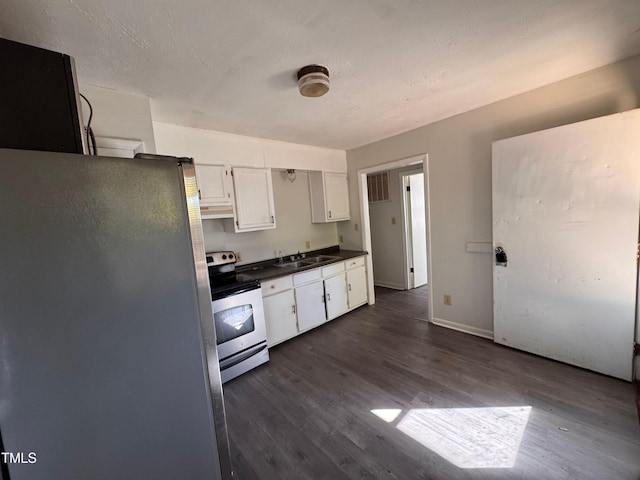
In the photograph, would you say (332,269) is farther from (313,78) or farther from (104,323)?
(104,323)

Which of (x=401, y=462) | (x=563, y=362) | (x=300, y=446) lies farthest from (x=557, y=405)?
(x=300, y=446)

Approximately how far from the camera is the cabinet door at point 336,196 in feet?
12.0

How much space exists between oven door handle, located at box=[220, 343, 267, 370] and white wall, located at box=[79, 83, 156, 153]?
1.81 m

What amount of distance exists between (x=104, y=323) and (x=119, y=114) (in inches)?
62.7

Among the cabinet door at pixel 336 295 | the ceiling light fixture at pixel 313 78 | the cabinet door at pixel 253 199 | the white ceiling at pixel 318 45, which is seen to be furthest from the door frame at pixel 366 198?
the ceiling light fixture at pixel 313 78

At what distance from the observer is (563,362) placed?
7.25 ft

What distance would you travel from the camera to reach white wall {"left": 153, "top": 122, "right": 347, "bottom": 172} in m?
2.37

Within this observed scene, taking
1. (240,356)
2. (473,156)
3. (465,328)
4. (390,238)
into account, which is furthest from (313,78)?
(390,238)

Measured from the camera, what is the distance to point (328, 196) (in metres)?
3.67

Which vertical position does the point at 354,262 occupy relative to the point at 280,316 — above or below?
above

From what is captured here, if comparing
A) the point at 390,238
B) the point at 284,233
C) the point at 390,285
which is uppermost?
the point at 284,233

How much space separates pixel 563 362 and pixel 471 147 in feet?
6.86

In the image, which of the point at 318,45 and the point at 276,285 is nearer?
the point at 318,45

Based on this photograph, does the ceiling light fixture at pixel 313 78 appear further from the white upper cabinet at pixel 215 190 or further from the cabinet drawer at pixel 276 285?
the cabinet drawer at pixel 276 285
